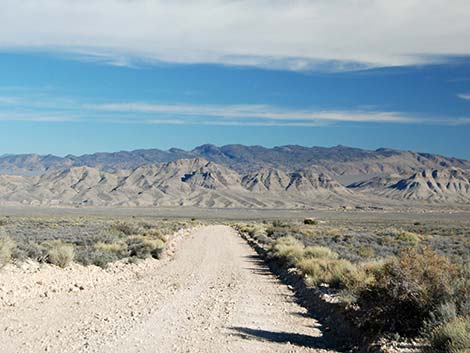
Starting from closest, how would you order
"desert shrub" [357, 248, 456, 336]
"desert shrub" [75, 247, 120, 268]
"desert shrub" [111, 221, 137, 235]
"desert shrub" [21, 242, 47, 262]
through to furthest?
1. "desert shrub" [357, 248, 456, 336]
2. "desert shrub" [21, 242, 47, 262]
3. "desert shrub" [75, 247, 120, 268]
4. "desert shrub" [111, 221, 137, 235]

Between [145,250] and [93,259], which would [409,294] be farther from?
[145,250]

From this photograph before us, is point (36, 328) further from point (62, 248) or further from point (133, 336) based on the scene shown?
point (62, 248)

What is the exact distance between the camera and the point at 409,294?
35.6 feet

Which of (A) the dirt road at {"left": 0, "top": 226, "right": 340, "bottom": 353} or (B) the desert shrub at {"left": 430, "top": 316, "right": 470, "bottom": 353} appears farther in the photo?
(A) the dirt road at {"left": 0, "top": 226, "right": 340, "bottom": 353}

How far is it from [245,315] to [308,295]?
3.52 metres

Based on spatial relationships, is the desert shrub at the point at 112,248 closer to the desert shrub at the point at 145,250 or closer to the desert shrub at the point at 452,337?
the desert shrub at the point at 145,250

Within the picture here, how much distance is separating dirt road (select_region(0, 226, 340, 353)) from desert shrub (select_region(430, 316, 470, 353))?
257 cm

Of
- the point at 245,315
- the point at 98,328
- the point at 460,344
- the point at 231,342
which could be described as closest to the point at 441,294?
the point at 460,344

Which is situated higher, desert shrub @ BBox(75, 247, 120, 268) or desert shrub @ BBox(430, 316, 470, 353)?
desert shrub @ BBox(430, 316, 470, 353)

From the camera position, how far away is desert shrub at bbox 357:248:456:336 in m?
10.7

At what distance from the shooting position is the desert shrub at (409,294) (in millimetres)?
10664

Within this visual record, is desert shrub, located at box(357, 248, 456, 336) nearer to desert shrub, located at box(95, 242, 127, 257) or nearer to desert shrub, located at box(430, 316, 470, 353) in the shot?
desert shrub, located at box(430, 316, 470, 353)

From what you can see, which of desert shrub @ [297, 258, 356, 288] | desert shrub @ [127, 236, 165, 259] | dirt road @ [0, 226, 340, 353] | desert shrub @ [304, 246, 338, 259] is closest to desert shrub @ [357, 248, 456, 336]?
dirt road @ [0, 226, 340, 353]

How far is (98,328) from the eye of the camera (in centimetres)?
1186
